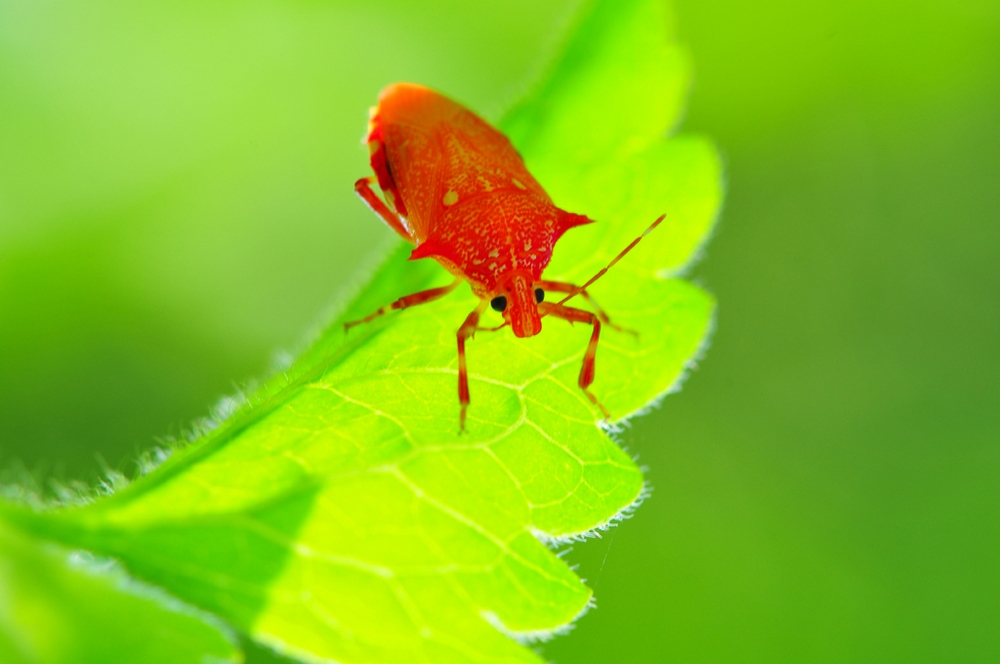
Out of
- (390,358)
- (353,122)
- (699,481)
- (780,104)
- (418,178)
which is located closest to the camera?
(390,358)

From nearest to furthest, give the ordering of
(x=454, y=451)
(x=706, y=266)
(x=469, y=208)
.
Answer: (x=454, y=451), (x=469, y=208), (x=706, y=266)

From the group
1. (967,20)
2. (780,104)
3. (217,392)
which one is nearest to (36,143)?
(217,392)

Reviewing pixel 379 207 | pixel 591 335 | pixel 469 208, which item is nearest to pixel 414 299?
pixel 591 335

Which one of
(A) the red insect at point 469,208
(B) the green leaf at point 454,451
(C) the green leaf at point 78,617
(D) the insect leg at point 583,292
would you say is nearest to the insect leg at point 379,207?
(A) the red insect at point 469,208

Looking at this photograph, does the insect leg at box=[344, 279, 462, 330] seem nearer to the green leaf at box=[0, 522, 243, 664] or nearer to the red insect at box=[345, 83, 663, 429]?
the red insect at box=[345, 83, 663, 429]

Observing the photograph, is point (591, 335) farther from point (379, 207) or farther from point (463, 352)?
point (379, 207)

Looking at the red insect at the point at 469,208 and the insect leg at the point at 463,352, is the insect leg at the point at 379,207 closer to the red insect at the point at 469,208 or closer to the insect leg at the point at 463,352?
the red insect at the point at 469,208

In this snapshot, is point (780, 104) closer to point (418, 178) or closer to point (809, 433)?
point (809, 433)
